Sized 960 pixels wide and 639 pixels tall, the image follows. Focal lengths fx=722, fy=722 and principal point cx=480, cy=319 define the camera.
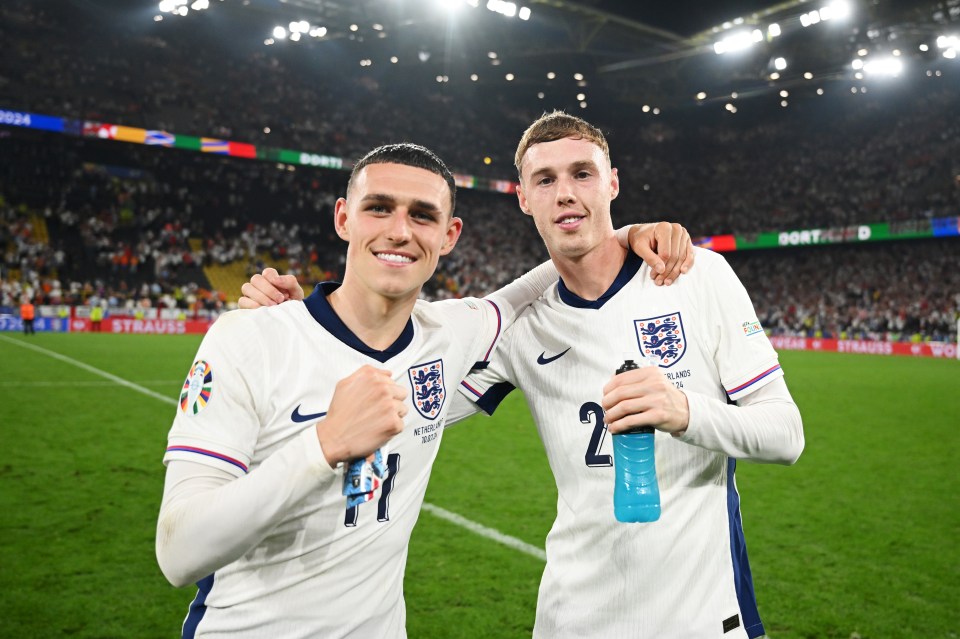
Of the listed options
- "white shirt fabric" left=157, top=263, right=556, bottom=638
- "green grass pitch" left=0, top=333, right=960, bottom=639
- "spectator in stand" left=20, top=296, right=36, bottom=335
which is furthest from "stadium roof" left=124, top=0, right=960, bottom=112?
"white shirt fabric" left=157, top=263, right=556, bottom=638

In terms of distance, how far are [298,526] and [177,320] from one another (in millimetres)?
27016

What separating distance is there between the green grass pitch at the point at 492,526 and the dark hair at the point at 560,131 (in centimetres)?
272

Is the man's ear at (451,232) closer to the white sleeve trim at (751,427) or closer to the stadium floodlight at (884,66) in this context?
the white sleeve trim at (751,427)

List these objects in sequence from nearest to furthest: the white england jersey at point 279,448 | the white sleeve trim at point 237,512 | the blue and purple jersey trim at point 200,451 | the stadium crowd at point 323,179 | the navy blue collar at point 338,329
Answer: the white sleeve trim at point 237,512 → the blue and purple jersey trim at point 200,451 → the white england jersey at point 279,448 → the navy blue collar at point 338,329 → the stadium crowd at point 323,179

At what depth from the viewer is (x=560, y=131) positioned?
267 centimetres

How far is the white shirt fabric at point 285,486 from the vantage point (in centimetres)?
164

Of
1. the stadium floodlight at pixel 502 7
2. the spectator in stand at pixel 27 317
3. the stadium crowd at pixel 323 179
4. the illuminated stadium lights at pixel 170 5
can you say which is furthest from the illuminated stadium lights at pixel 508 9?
the spectator in stand at pixel 27 317

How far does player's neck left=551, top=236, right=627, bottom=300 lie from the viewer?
269cm

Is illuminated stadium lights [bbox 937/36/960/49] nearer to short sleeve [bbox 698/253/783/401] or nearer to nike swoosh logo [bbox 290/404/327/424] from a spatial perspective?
short sleeve [bbox 698/253/783/401]

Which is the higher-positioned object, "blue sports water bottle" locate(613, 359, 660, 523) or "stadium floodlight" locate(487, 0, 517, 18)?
"stadium floodlight" locate(487, 0, 517, 18)

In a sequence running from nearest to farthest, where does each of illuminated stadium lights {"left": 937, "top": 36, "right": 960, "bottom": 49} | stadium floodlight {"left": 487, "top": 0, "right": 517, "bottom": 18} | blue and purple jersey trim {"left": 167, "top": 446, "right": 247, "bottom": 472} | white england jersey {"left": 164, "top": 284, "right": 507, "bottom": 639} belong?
blue and purple jersey trim {"left": 167, "top": 446, "right": 247, "bottom": 472}, white england jersey {"left": 164, "top": 284, "right": 507, "bottom": 639}, illuminated stadium lights {"left": 937, "top": 36, "right": 960, "bottom": 49}, stadium floodlight {"left": 487, "top": 0, "right": 517, "bottom": 18}

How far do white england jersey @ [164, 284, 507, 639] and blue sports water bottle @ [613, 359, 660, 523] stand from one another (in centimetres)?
71

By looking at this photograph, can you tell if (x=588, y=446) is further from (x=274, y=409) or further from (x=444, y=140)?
(x=444, y=140)

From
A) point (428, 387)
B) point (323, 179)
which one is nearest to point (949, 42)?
point (323, 179)
